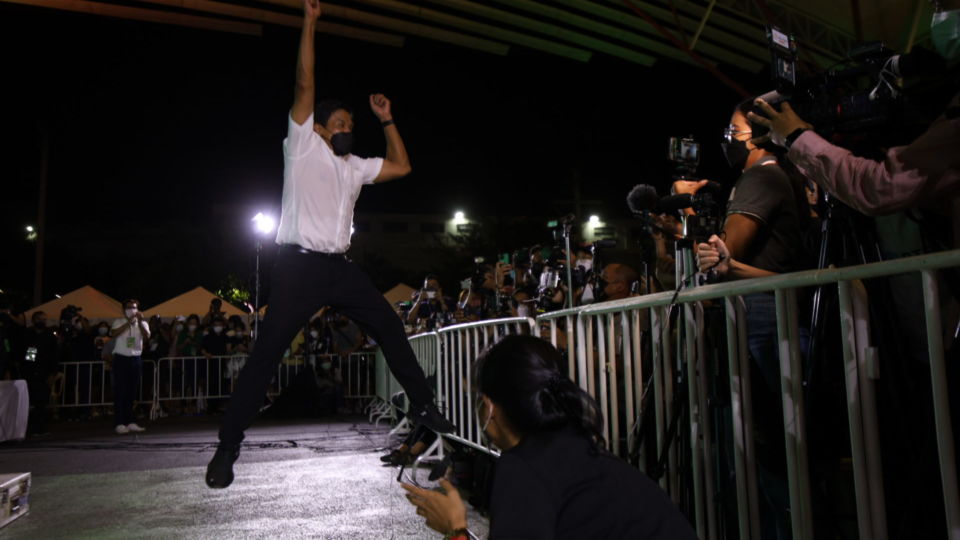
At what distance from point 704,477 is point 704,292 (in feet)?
2.68

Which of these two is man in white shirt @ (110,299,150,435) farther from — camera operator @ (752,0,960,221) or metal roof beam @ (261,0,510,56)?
camera operator @ (752,0,960,221)

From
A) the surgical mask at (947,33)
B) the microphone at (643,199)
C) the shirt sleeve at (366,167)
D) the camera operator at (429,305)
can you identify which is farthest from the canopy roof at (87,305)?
the surgical mask at (947,33)

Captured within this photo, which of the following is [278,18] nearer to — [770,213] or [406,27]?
[406,27]

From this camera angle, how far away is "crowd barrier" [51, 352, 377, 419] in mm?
13711

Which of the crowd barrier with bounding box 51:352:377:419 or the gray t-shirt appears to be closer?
the gray t-shirt

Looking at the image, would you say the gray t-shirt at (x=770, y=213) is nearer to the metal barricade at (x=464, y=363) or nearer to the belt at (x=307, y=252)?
the metal barricade at (x=464, y=363)

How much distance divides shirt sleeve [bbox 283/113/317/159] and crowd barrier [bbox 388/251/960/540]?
1.68 m

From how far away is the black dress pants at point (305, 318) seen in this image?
346cm

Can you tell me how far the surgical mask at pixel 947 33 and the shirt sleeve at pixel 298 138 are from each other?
2.87 meters

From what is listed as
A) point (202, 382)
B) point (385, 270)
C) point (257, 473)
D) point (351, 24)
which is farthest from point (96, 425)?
point (385, 270)

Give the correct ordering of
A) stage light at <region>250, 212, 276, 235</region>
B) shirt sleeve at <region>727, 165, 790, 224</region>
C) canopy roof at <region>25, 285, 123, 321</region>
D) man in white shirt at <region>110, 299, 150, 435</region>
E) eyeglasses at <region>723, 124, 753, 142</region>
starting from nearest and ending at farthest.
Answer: shirt sleeve at <region>727, 165, 790, 224</region>, eyeglasses at <region>723, 124, 753, 142</region>, stage light at <region>250, 212, 276, 235</region>, man in white shirt at <region>110, 299, 150, 435</region>, canopy roof at <region>25, 285, 123, 321</region>

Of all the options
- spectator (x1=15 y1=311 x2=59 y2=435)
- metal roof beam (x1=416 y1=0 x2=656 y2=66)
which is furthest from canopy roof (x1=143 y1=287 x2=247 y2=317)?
metal roof beam (x1=416 y1=0 x2=656 y2=66)

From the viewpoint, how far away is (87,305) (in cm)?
1777

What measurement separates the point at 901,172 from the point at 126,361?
11.0 metres
